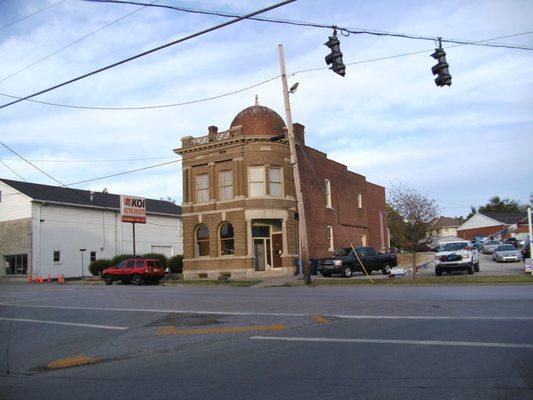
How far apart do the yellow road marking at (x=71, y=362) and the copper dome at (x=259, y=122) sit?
2597 cm

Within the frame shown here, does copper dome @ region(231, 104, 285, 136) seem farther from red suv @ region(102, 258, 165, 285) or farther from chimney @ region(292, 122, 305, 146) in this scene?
red suv @ region(102, 258, 165, 285)

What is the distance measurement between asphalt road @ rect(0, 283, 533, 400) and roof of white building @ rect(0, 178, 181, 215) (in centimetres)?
3371

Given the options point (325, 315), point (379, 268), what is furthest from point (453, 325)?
point (379, 268)

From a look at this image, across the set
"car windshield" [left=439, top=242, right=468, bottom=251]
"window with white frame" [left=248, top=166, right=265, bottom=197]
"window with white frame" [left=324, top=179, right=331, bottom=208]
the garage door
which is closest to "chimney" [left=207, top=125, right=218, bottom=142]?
"window with white frame" [left=248, top=166, right=265, bottom=197]

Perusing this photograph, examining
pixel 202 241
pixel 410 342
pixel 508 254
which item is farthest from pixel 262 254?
pixel 410 342

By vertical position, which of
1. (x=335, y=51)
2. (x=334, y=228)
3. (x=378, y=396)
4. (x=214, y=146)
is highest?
(x=214, y=146)

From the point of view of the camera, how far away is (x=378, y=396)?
18.8 ft

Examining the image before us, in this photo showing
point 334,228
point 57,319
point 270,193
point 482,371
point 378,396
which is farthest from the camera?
point 334,228

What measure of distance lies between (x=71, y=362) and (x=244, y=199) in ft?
81.1

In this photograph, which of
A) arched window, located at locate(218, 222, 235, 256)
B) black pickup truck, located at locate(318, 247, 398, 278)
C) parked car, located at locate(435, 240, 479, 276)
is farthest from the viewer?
arched window, located at locate(218, 222, 235, 256)

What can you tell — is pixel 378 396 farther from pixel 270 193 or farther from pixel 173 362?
pixel 270 193

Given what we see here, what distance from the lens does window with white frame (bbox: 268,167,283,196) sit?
33.3m

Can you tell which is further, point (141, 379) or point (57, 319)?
point (57, 319)

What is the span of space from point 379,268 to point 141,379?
2511cm
